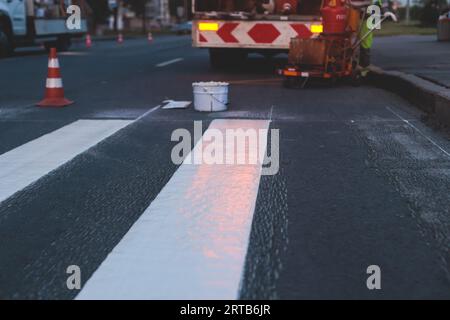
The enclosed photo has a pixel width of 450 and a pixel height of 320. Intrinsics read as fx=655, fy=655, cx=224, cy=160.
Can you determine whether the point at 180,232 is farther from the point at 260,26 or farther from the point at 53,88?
the point at 260,26

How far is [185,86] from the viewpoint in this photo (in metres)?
10.8

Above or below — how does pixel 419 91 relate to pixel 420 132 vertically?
above

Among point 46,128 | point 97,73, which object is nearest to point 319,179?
point 46,128

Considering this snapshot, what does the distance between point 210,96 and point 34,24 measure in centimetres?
1443

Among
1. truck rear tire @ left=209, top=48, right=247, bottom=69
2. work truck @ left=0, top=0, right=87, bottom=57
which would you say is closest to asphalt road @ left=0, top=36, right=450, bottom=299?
truck rear tire @ left=209, top=48, right=247, bottom=69

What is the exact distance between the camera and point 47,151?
5.72 m

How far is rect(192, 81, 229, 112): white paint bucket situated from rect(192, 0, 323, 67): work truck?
4.33 metres

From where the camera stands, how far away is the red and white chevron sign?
11898mm

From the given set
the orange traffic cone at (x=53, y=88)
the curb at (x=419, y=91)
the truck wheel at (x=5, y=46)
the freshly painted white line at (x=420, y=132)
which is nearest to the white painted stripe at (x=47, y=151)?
the orange traffic cone at (x=53, y=88)

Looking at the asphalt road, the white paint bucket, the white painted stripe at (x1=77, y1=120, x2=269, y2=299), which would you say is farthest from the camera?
the white paint bucket

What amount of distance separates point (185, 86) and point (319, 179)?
6441 mm

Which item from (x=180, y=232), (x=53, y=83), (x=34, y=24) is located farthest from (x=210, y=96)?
(x=34, y=24)

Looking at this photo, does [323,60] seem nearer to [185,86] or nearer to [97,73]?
[185,86]

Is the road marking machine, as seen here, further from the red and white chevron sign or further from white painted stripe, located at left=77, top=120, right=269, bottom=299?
white painted stripe, located at left=77, top=120, right=269, bottom=299
